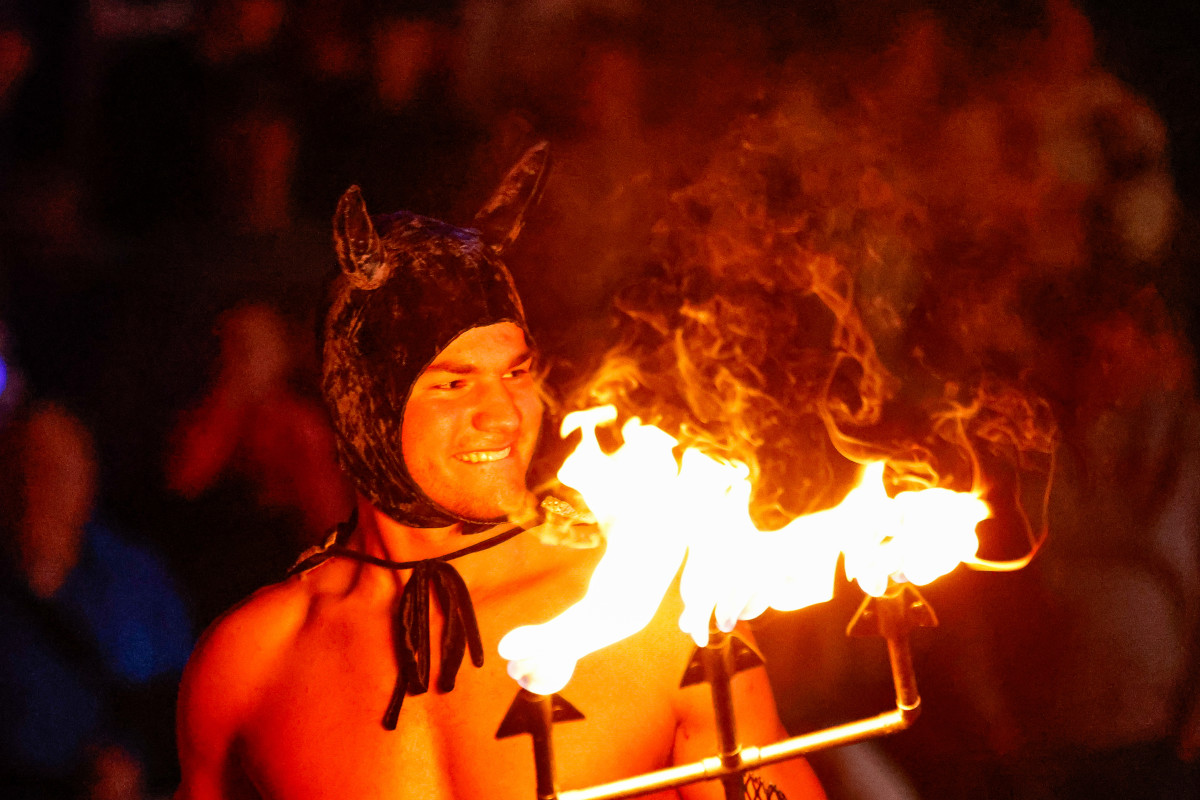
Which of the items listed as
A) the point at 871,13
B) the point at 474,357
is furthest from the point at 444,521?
the point at 871,13

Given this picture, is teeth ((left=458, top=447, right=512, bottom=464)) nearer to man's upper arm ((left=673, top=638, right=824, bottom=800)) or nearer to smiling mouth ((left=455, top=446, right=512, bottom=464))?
smiling mouth ((left=455, top=446, right=512, bottom=464))

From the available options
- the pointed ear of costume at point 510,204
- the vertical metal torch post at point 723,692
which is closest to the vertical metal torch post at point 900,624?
the vertical metal torch post at point 723,692

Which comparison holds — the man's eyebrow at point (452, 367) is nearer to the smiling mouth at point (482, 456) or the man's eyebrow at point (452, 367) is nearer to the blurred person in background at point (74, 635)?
the smiling mouth at point (482, 456)

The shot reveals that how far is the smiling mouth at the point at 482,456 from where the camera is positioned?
79.0 inches

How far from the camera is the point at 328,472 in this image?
6.84 feet

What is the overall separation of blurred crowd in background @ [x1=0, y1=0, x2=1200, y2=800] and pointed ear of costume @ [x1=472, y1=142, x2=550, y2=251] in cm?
7

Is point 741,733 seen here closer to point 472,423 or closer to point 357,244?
point 472,423

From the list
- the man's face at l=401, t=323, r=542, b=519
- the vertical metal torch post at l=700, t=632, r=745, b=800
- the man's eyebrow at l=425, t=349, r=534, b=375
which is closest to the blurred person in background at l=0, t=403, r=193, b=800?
the man's face at l=401, t=323, r=542, b=519

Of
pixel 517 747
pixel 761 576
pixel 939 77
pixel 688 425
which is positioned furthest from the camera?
pixel 939 77

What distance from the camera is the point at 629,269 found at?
224cm

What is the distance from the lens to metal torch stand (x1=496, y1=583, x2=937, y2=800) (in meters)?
1.52

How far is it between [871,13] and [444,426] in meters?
1.43

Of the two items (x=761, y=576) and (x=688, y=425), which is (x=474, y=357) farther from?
(x=761, y=576)

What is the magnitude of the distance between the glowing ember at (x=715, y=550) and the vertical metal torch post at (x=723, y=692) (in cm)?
2
